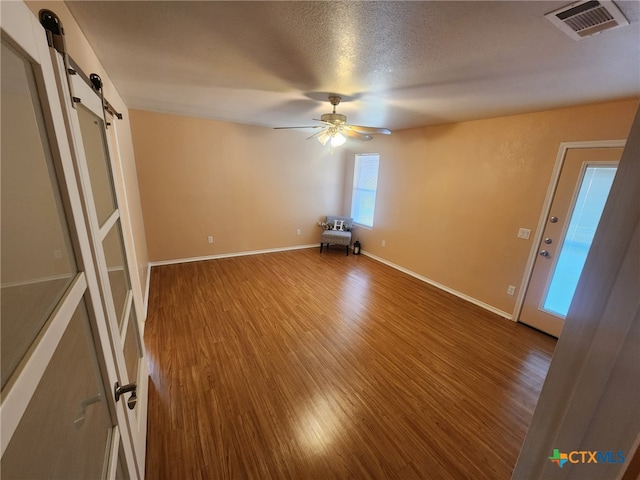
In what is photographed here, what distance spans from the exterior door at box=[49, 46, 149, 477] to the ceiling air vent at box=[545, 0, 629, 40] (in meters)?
1.90

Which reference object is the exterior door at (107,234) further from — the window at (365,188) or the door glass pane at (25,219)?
the window at (365,188)

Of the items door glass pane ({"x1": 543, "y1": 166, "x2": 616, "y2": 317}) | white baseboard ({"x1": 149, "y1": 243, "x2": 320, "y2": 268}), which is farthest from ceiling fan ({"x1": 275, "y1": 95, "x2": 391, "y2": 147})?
white baseboard ({"x1": 149, "y1": 243, "x2": 320, "y2": 268})

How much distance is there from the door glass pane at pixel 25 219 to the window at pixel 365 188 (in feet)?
15.1

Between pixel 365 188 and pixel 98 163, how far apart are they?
Result: 4.44 metres

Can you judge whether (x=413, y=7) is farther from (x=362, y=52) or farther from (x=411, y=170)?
(x=411, y=170)

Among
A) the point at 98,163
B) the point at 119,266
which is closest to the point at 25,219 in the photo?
the point at 98,163

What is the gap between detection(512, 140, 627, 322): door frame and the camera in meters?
2.31

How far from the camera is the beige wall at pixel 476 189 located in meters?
2.58

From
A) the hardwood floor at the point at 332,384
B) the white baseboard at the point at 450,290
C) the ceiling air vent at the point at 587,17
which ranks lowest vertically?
the hardwood floor at the point at 332,384

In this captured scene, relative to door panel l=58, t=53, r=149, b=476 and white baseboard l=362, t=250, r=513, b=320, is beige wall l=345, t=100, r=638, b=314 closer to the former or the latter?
white baseboard l=362, t=250, r=513, b=320

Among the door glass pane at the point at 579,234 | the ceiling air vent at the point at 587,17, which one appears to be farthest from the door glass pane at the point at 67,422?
the door glass pane at the point at 579,234

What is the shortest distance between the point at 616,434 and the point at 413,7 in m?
1.56

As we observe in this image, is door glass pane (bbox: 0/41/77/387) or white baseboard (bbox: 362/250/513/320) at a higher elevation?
door glass pane (bbox: 0/41/77/387)

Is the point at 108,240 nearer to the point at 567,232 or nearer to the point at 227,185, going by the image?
the point at 227,185
